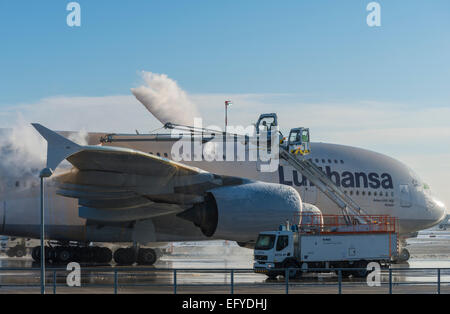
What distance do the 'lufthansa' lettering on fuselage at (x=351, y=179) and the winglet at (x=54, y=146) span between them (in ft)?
37.5

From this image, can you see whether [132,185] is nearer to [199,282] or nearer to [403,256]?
[199,282]

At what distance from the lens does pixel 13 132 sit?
30.8 meters

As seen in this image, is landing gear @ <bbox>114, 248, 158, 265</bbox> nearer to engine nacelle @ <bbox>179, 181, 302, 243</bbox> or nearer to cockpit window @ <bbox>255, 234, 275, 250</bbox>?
engine nacelle @ <bbox>179, 181, 302, 243</bbox>

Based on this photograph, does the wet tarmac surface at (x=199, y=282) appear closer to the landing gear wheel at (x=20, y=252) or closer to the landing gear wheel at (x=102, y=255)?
the landing gear wheel at (x=102, y=255)

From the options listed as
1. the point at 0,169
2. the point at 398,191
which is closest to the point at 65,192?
the point at 0,169

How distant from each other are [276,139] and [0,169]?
36.3 feet

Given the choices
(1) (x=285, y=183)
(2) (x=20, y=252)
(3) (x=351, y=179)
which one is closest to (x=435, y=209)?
(3) (x=351, y=179)

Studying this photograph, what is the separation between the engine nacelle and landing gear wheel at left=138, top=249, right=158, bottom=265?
4362 mm

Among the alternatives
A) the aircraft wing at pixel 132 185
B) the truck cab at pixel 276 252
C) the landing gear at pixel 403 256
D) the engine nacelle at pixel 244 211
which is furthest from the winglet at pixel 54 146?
the landing gear at pixel 403 256

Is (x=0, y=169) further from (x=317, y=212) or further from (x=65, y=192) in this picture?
(x=317, y=212)

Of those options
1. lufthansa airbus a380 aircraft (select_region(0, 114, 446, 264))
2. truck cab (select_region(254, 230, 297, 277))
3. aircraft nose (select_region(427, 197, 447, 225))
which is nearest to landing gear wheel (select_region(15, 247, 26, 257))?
lufthansa airbus a380 aircraft (select_region(0, 114, 446, 264))

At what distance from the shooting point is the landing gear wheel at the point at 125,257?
1280 inches
